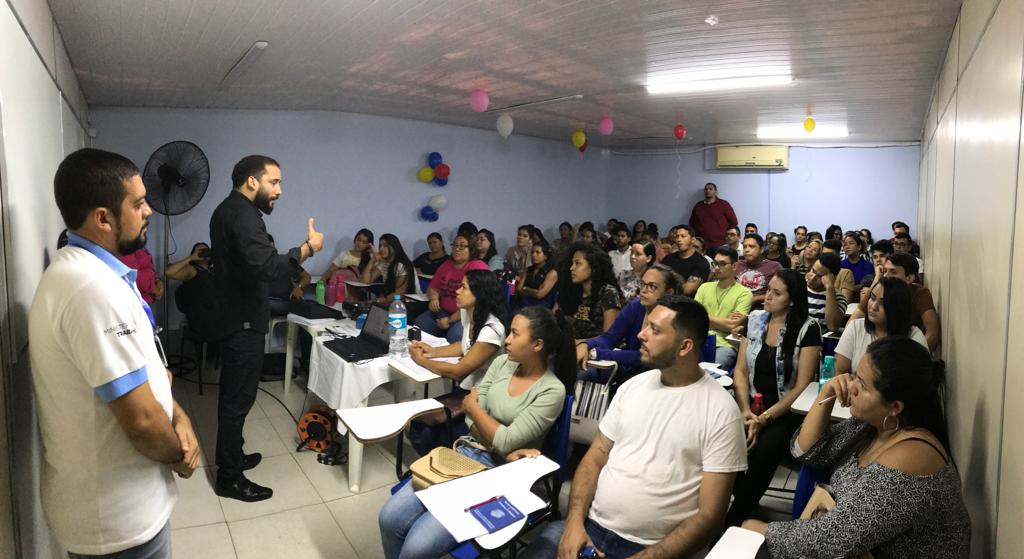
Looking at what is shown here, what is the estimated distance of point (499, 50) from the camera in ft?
14.5

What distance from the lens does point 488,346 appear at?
10.6 ft

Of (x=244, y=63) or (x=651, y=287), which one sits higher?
(x=244, y=63)

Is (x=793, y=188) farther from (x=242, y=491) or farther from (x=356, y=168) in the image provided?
(x=242, y=491)

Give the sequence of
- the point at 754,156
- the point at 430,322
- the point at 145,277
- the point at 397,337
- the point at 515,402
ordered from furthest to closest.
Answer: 1. the point at 754,156
2. the point at 430,322
3. the point at 145,277
4. the point at 397,337
5. the point at 515,402

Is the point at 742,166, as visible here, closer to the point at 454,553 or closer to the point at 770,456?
the point at 770,456

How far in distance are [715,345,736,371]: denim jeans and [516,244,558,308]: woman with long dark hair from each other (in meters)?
1.45

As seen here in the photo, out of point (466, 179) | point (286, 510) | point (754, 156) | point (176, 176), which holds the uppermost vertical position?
point (754, 156)

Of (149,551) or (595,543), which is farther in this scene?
(595,543)

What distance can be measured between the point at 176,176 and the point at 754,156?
351 inches

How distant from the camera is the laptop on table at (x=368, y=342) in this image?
12.1ft

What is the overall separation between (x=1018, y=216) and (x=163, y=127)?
694 centimetres

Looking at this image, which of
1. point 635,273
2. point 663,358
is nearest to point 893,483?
point 663,358

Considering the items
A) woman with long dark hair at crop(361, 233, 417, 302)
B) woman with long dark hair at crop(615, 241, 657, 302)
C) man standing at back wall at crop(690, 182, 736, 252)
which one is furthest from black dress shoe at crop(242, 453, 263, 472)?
man standing at back wall at crop(690, 182, 736, 252)

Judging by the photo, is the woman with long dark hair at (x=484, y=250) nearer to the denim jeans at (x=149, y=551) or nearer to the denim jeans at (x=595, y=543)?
the denim jeans at (x=595, y=543)
